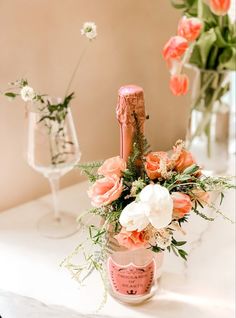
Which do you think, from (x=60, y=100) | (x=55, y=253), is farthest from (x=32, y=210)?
(x=60, y=100)

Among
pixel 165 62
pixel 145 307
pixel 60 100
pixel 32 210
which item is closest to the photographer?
pixel 145 307

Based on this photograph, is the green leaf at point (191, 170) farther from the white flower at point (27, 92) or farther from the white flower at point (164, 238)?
the white flower at point (27, 92)

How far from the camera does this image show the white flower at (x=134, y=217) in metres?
0.70

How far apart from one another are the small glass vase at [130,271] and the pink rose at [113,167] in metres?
0.12

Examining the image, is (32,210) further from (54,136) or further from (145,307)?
(145,307)

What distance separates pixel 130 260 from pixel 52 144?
312 millimetres

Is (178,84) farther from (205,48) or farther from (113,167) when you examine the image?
(113,167)

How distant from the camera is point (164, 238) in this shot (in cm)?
74

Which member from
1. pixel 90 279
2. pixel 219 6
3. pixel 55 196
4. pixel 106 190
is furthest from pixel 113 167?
pixel 219 6

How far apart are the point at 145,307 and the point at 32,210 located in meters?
0.41

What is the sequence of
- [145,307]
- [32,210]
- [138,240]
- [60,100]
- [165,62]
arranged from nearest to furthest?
1. [138,240]
2. [145,307]
3. [60,100]
4. [32,210]
5. [165,62]

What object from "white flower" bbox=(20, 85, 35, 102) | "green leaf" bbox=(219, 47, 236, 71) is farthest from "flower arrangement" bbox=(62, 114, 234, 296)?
"green leaf" bbox=(219, 47, 236, 71)

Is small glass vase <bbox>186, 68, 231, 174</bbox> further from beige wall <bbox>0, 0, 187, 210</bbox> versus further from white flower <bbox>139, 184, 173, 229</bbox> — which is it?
white flower <bbox>139, 184, 173, 229</bbox>

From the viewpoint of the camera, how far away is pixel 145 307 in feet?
2.85
